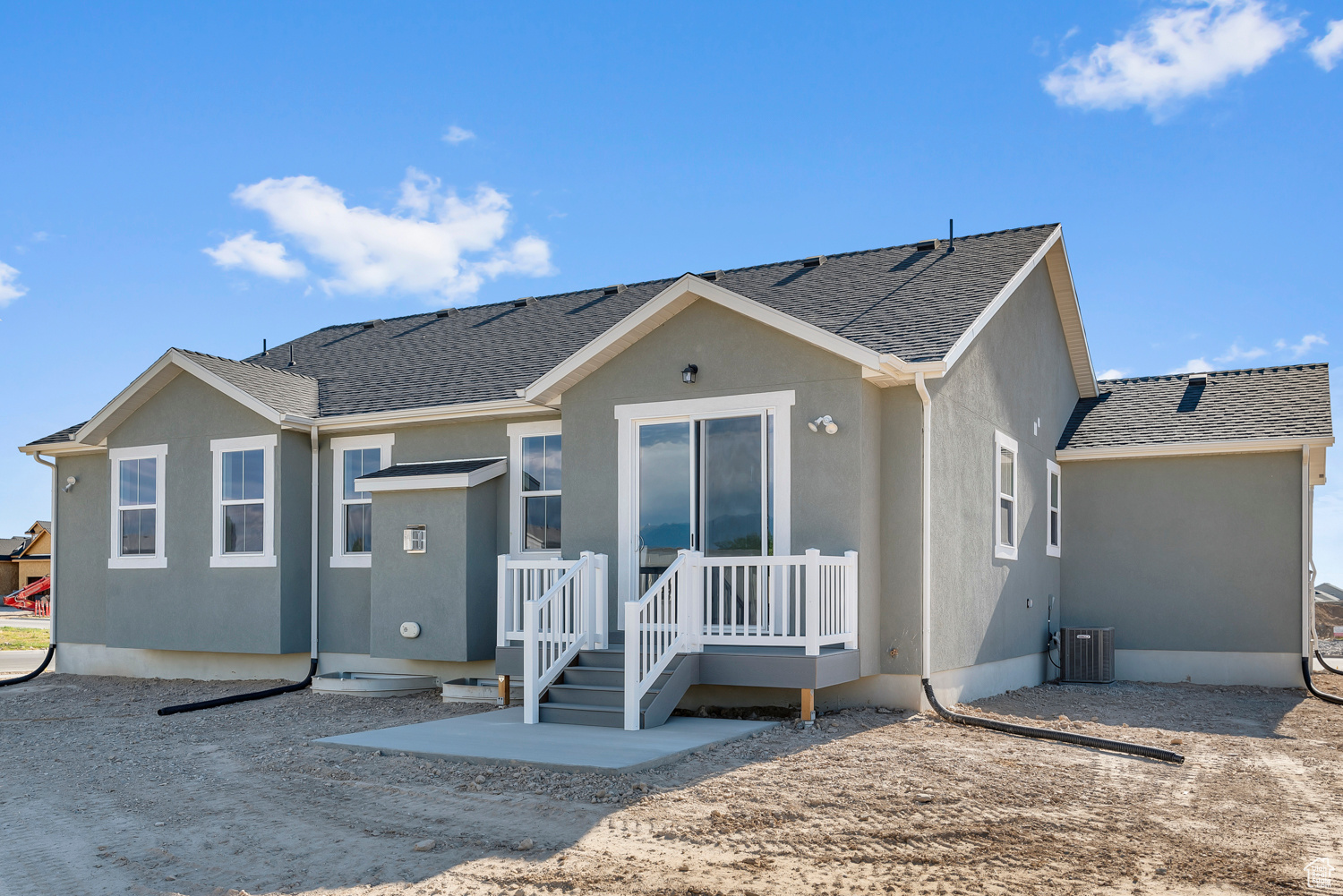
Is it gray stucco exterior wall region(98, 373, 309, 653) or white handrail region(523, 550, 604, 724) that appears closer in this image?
white handrail region(523, 550, 604, 724)

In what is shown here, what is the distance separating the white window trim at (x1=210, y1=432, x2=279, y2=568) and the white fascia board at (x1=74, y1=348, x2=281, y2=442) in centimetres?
41

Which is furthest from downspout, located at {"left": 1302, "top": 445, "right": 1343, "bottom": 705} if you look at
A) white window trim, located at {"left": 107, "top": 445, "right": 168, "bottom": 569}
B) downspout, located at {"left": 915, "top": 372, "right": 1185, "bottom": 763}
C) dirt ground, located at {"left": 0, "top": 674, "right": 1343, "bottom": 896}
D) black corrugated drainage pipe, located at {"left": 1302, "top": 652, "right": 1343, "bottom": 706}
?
white window trim, located at {"left": 107, "top": 445, "right": 168, "bottom": 569}

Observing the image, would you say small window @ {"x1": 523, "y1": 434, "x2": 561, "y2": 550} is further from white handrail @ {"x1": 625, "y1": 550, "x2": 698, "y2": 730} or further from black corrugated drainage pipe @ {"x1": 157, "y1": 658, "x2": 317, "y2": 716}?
black corrugated drainage pipe @ {"x1": 157, "y1": 658, "x2": 317, "y2": 716}

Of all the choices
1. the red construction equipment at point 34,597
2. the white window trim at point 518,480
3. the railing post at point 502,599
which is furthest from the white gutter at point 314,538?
the red construction equipment at point 34,597

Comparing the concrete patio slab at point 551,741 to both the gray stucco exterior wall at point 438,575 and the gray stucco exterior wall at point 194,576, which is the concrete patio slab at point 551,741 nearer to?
the gray stucco exterior wall at point 438,575

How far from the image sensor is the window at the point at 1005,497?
455 inches

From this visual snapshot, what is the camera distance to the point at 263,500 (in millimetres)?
12914

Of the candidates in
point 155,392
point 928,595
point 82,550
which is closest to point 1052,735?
point 928,595

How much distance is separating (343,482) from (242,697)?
9.81 feet

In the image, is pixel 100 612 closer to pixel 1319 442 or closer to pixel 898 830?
pixel 898 830

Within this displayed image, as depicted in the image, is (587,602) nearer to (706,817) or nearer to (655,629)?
(655,629)

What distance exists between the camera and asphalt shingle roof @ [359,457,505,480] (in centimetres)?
1180

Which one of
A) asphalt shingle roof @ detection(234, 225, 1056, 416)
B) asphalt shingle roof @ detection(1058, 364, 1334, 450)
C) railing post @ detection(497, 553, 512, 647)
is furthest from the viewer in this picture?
asphalt shingle roof @ detection(1058, 364, 1334, 450)

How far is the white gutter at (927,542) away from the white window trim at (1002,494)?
2314 millimetres
